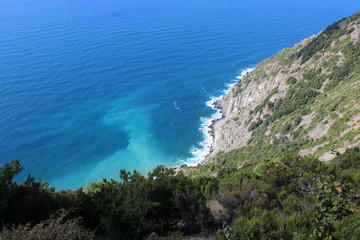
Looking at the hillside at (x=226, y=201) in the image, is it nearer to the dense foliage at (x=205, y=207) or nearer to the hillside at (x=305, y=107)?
the dense foliage at (x=205, y=207)

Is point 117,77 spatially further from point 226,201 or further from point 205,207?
Result: point 205,207

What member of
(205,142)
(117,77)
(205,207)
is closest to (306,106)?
(205,142)

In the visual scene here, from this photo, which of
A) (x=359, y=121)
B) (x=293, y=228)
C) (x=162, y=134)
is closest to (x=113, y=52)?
(x=162, y=134)

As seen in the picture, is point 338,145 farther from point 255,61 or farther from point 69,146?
point 255,61

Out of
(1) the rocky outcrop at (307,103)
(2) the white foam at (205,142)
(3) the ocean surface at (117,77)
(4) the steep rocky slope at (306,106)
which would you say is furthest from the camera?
(3) the ocean surface at (117,77)

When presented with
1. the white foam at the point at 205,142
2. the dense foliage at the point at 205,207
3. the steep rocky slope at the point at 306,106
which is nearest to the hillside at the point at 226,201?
the dense foliage at the point at 205,207

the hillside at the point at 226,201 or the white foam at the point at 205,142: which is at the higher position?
the white foam at the point at 205,142
